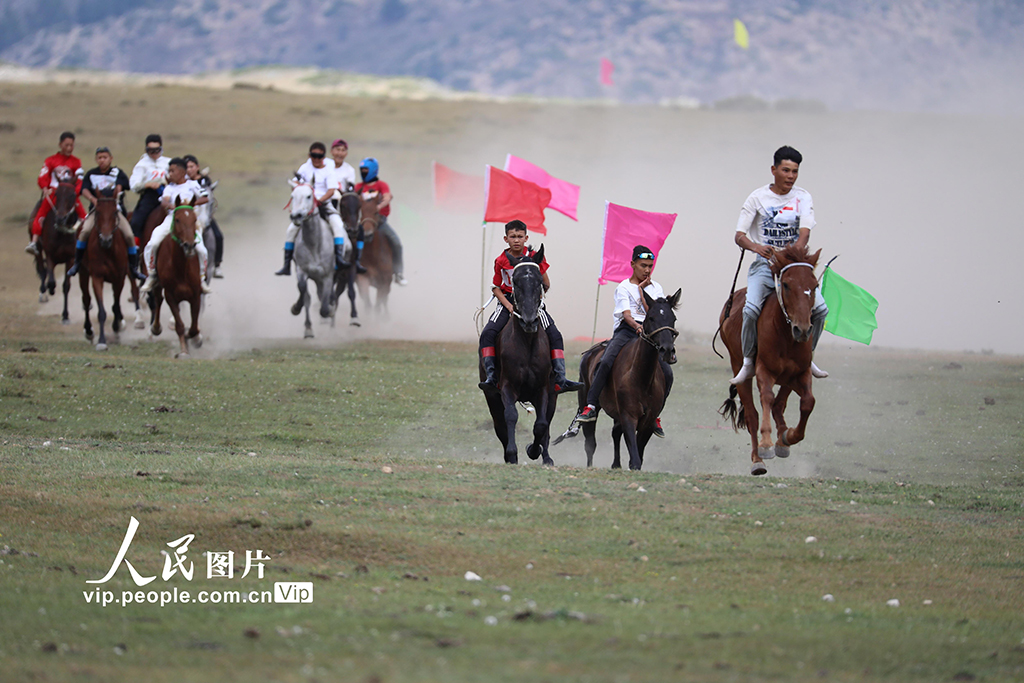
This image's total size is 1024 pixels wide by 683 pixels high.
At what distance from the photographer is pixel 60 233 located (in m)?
24.2

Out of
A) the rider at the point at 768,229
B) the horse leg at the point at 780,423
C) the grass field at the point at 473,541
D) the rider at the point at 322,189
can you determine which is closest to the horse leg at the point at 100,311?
the grass field at the point at 473,541

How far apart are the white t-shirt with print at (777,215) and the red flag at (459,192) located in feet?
69.0

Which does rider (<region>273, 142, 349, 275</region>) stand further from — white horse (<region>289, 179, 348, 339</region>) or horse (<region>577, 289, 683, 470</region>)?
horse (<region>577, 289, 683, 470</region>)

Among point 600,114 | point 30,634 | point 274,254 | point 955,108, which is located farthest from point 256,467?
point 955,108

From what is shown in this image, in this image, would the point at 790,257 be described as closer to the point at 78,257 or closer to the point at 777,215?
the point at 777,215

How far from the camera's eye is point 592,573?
26.7 ft

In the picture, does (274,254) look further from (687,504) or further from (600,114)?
(600,114)

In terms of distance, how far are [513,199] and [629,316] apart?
6798mm

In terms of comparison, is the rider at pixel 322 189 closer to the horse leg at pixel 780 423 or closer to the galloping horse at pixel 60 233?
the galloping horse at pixel 60 233

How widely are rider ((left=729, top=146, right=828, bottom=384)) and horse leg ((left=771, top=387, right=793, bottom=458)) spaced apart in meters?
0.46

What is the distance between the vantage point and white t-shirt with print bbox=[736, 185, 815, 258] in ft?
42.1

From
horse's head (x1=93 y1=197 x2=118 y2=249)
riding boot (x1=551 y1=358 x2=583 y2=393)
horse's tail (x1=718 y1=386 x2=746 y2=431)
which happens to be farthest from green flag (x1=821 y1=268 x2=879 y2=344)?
horse's head (x1=93 y1=197 x2=118 y2=249)

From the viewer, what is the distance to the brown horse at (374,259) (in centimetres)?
2838

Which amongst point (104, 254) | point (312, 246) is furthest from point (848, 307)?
point (104, 254)
